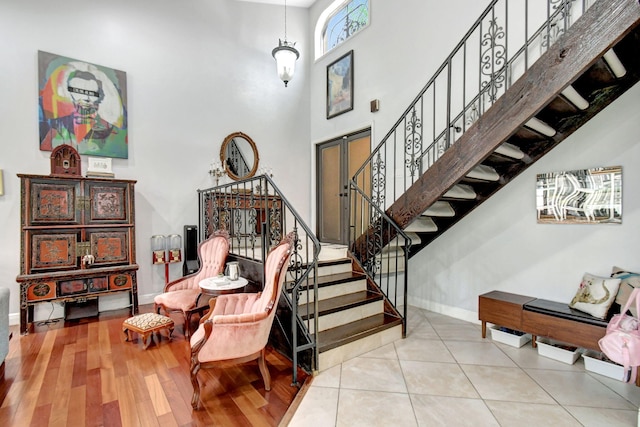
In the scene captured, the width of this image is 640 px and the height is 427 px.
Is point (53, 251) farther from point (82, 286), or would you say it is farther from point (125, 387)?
point (125, 387)

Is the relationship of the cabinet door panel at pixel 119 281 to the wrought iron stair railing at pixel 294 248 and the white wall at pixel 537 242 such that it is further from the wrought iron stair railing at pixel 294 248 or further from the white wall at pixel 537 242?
the white wall at pixel 537 242

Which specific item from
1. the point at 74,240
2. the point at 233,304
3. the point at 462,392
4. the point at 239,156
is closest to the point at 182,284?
the point at 74,240

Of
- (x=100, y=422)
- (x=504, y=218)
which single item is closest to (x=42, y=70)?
(x=100, y=422)

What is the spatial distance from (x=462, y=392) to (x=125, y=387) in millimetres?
2682

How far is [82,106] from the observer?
4223mm

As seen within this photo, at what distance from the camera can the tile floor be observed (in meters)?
2.06

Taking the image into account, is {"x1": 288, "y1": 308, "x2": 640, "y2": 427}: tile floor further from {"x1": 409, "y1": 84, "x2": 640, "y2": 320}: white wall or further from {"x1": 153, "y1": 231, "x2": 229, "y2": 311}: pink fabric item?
{"x1": 153, "y1": 231, "x2": 229, "y2": 311}: pink fabric item

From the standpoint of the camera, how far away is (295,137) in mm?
6188

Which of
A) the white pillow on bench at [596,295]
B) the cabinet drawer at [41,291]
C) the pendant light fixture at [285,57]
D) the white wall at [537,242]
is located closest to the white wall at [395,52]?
the pendant light fixture at [285,57]

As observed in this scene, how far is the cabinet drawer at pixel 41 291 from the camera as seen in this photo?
11.5 ft

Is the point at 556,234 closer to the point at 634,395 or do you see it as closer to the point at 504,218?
the point at 504,218

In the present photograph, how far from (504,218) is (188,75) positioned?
5.16 m

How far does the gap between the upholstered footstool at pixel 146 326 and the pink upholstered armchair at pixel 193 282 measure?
173 mm

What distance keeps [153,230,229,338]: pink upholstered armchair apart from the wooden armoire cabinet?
720 millimetres
